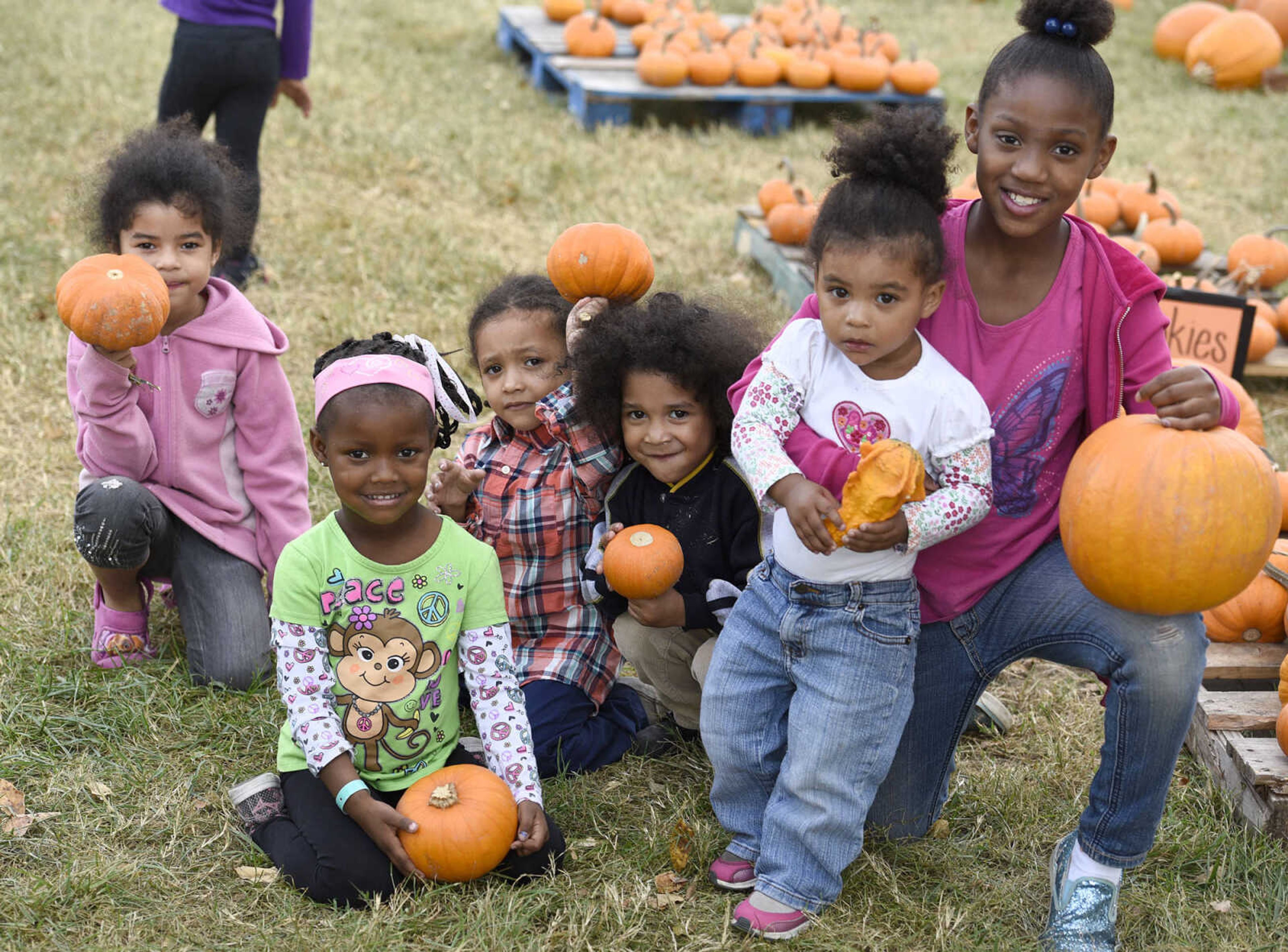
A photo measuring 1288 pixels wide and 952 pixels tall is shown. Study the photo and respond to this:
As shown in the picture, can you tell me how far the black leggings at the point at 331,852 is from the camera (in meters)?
2.94

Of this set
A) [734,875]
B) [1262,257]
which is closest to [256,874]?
[734,875]

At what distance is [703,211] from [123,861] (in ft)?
19.0

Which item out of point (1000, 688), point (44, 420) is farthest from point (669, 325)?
point (44, 420)

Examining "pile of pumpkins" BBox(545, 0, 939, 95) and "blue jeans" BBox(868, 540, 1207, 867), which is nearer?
"blue jeans" BBox(868, 540, 1207, 867)

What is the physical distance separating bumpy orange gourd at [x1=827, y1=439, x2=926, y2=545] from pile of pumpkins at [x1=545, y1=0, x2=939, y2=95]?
23.5ft

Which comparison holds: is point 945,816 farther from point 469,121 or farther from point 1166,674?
point 469,121

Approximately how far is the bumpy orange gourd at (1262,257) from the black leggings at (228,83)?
4.94 meters

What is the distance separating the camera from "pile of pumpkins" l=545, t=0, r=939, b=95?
9.40 meters

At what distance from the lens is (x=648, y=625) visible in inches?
134

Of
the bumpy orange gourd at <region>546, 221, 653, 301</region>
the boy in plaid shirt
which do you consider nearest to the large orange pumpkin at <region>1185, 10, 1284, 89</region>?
the bumpy orange gourd at <region>546, 221, 653, 301</region>

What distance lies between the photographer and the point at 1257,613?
3.91 metres

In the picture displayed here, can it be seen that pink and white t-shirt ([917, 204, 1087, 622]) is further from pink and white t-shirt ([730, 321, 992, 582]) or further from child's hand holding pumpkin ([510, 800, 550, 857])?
child's hand holding pumpkin ([510, 800, 550, 857])

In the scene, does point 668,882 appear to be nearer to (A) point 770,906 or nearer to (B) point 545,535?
(A) point 770,906

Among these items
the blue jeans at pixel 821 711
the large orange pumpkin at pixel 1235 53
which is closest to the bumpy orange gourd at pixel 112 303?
the blue jeans at pixel 821 711
